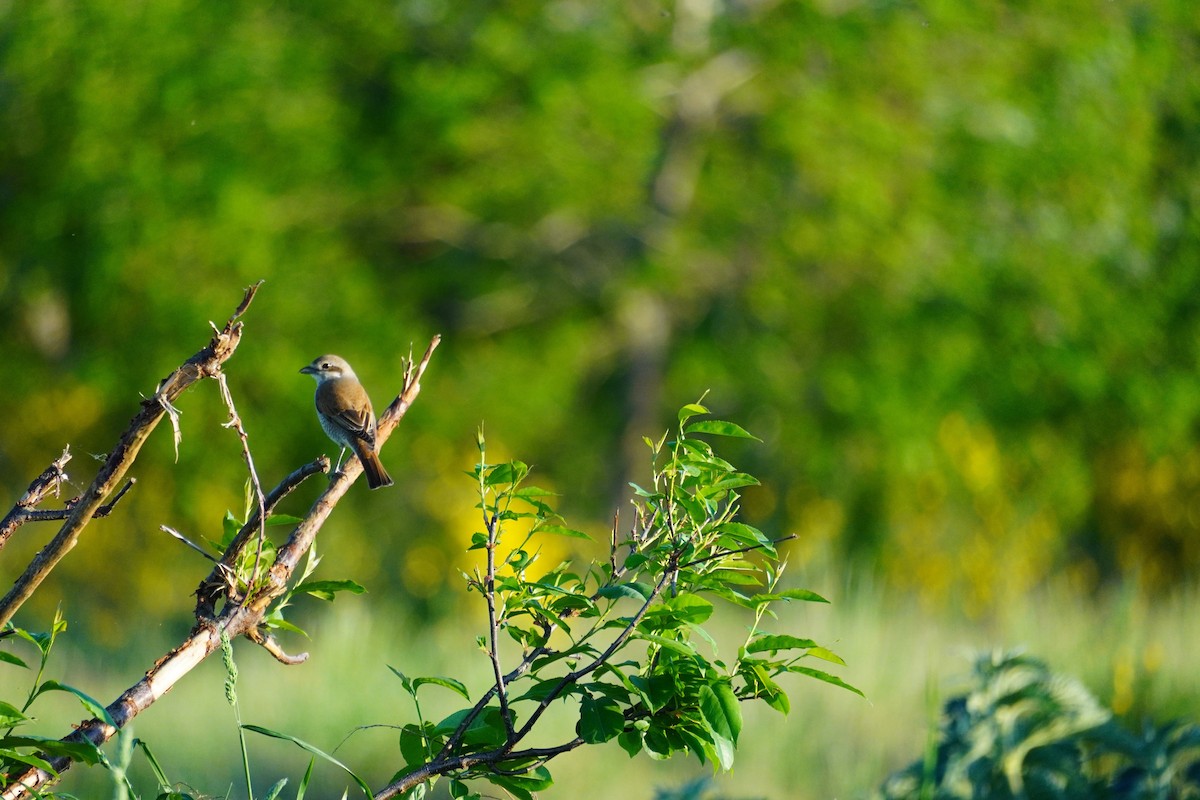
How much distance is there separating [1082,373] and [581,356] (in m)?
5.69

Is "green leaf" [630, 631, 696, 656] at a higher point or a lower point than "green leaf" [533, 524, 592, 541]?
lower

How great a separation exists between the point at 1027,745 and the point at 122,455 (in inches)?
119

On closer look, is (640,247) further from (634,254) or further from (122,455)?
(122,455)

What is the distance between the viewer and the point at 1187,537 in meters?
14.4

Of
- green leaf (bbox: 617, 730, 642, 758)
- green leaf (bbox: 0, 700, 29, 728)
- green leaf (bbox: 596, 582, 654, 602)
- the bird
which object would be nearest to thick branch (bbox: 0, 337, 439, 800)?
green leaf (bbox: 0, 700, 29, 728)

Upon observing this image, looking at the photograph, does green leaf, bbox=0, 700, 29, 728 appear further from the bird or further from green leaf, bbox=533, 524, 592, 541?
the bird

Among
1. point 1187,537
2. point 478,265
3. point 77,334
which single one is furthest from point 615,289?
point 1187,537

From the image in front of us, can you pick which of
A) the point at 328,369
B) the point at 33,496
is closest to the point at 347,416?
the point at 328,369

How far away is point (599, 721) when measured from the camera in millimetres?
1880

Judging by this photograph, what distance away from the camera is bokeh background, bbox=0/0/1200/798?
12.8 m

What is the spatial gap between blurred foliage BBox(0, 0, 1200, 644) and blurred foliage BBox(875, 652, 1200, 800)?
8432 millimetres

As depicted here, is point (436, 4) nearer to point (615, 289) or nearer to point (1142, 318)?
point (615, 289)

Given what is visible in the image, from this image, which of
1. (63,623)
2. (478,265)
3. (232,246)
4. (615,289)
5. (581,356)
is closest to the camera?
(63,623)

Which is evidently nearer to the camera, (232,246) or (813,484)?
(232,246)
